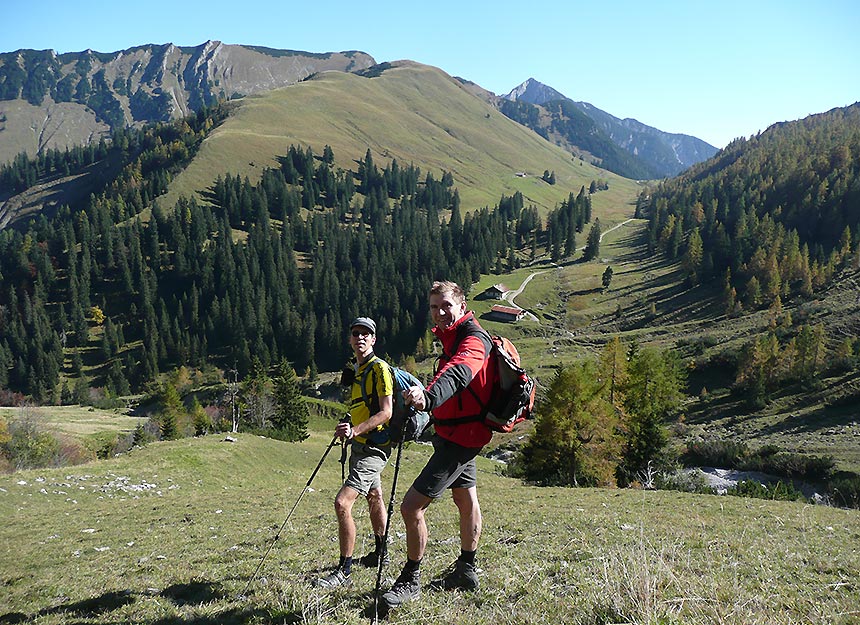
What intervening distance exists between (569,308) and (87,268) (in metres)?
150

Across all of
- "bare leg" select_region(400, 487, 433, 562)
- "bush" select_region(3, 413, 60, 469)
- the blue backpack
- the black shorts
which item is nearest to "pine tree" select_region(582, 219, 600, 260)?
"bush" select_region(3, 413, 60, 469)

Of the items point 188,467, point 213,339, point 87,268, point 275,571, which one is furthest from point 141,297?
point 275,571

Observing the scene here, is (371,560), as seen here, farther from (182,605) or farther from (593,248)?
(593,248)

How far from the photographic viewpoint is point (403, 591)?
550 centimetres

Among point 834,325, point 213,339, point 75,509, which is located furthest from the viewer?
point 213,339

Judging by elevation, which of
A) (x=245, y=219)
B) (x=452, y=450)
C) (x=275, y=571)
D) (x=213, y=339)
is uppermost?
(x=245, y=219)

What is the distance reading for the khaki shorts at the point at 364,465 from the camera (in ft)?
22.3

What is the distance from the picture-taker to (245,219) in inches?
7421

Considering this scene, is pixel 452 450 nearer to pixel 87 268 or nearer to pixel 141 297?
pixel 141 297

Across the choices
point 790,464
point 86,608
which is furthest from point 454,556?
point 790,464

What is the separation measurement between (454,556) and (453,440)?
11.3 feet

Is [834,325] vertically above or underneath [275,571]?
underneath

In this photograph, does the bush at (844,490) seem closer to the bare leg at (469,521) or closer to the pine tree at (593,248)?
the bare leg at (469,521)

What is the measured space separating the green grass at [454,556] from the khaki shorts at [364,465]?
49.0 inches
